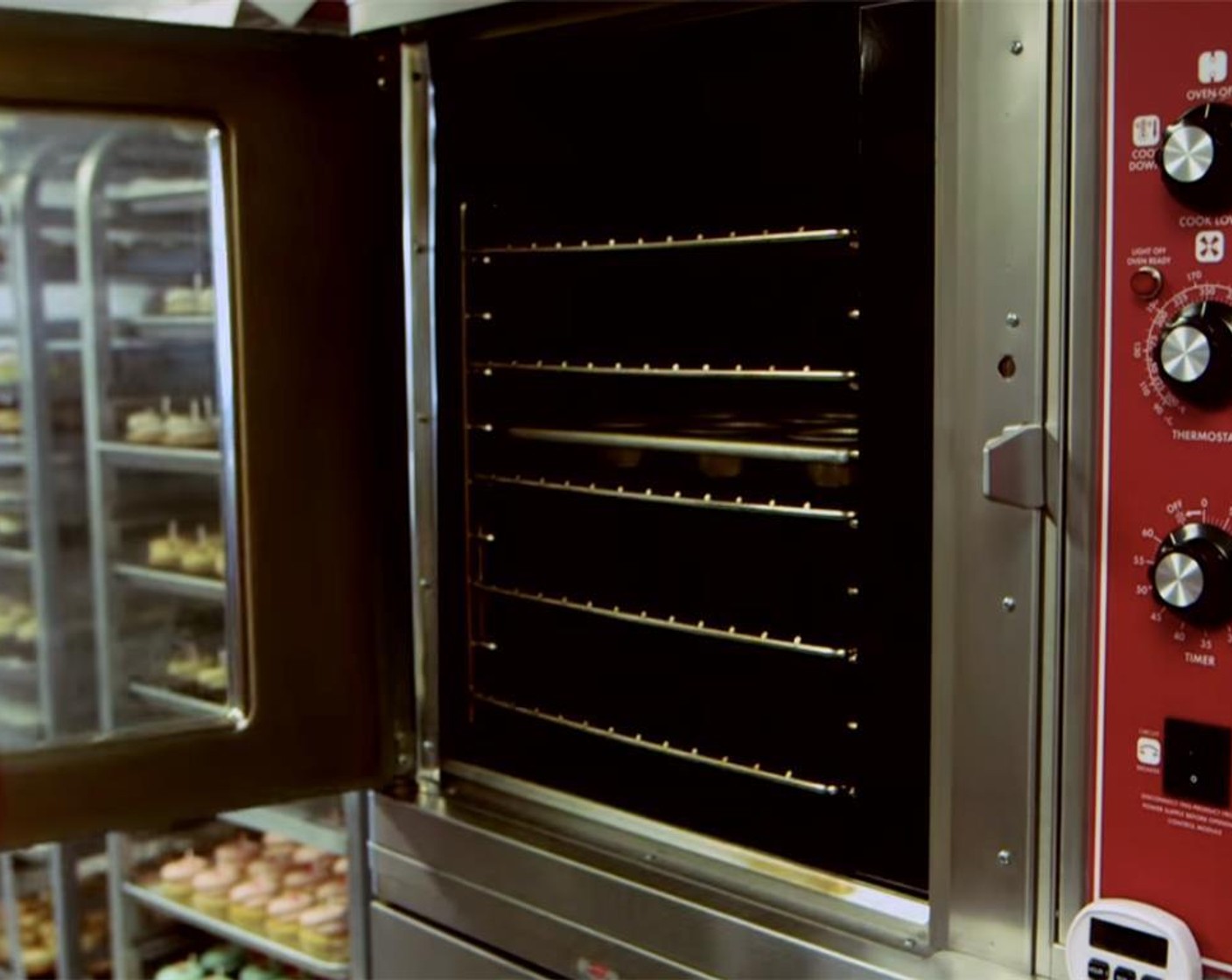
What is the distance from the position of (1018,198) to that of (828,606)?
47 cm

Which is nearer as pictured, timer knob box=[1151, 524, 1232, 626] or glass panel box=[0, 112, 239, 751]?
timer knob box=[1151, 524, 1232, 626]

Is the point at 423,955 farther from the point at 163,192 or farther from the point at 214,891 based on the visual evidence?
the point at 163,192

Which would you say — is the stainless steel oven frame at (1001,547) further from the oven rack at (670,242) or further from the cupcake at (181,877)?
the cupcake at (181,877)

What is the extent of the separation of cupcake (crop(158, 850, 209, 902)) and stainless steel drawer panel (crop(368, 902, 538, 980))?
105 cm

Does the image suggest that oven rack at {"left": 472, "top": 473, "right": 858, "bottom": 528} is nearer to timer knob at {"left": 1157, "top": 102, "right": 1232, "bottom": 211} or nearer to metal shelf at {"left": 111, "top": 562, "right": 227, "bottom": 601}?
timer knob at {"left": 1157, "top": 102, "right": 1232, "bottom": 211}

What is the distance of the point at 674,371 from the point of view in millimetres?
1507

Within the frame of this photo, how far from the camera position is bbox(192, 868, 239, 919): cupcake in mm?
2670

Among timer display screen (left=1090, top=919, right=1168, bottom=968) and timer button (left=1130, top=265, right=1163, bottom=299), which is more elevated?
timer button (left=1130, top=265, right=1163, bottom=299)

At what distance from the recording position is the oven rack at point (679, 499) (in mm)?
1399

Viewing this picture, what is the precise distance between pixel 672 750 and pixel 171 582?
1.69 metres

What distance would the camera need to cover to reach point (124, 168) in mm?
3256

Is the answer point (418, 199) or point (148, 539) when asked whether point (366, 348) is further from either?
point (148, 539)

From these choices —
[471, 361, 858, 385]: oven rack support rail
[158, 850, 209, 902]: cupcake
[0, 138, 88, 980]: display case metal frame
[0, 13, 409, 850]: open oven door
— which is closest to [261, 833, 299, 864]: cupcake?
[158, 850, 209, 902]: cupcake

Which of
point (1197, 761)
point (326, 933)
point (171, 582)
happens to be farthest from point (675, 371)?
point (171, 582)
